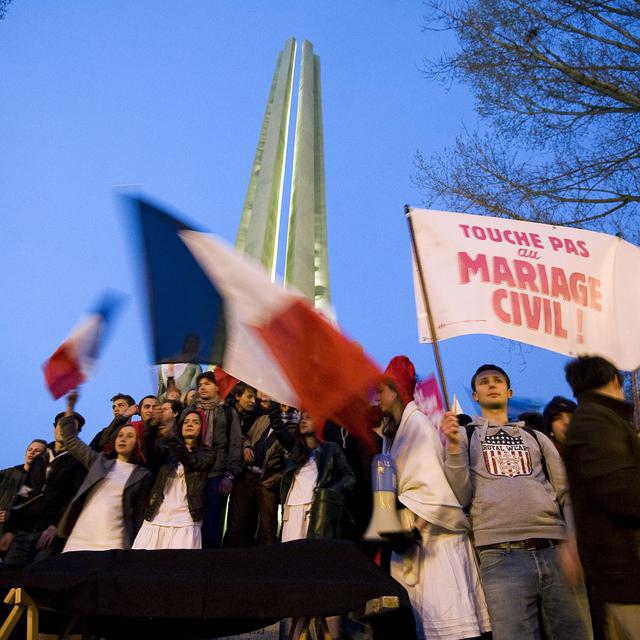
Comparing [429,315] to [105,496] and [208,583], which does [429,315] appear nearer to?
[208,583]

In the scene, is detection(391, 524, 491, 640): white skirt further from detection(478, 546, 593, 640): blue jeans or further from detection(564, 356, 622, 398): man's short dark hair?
detection(564, 356, 622, 398): man's short dark hair

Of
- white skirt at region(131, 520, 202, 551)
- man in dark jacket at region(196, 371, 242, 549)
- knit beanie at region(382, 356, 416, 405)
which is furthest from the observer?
man in dark jacket at region(196, 371, 242, 549)

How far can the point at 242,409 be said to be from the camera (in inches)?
309

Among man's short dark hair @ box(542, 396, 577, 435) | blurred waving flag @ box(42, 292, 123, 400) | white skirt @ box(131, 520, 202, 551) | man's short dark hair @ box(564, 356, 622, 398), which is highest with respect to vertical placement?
blurred waving flag @ box(42, 292, 123, 400)

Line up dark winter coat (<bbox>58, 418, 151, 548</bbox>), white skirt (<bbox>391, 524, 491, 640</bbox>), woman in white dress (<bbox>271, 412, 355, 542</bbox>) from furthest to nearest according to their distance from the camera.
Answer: dark winter coat (<bbox>58, 418, 151, 548</bbox>) < woman in white dress (<bbox>271, 412, 355, 542</bbox>) < white skirt (<bbox>391, 524, 491, 640</bbox>)

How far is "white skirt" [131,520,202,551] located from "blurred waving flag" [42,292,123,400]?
1.12 m

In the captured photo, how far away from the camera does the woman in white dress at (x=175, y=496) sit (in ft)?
18.2

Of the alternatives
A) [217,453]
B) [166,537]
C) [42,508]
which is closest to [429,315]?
[166,537]

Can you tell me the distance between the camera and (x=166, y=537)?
5.54 meters

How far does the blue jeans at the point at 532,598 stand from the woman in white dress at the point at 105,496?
2767mm

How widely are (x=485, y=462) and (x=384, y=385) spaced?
31.7 inches

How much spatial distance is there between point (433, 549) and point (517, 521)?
51 centimetres

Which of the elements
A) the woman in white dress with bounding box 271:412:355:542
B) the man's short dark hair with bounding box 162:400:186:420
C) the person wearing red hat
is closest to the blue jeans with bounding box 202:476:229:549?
the woman in white dress with bounding box 271:412:355:542

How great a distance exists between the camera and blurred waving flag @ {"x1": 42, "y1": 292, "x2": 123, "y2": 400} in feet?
17.6
